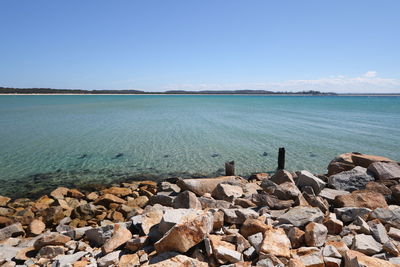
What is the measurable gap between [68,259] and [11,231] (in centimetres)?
379

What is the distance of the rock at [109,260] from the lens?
479 cm

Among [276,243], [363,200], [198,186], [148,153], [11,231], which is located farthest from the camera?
[148,153]

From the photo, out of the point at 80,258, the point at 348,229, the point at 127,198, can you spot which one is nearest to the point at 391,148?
the point at 348,229

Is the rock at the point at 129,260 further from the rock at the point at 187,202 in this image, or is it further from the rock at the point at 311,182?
the rock at the point at 311,182

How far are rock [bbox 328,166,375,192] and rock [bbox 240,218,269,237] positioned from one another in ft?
15.3

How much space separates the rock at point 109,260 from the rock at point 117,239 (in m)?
0.27

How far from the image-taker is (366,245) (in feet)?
15.0

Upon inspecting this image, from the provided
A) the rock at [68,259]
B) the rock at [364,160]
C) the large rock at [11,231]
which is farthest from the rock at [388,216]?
the large rock at [11,231]

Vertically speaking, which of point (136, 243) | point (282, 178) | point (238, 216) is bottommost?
point (136, 243)

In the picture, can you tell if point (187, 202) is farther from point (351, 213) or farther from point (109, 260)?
point (351, 213)

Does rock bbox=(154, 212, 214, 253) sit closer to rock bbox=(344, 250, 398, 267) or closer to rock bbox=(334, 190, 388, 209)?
rock bbox=(344, 250, 398, 267)

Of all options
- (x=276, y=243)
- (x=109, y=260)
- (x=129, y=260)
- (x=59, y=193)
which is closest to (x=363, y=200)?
(x=276, y=243)

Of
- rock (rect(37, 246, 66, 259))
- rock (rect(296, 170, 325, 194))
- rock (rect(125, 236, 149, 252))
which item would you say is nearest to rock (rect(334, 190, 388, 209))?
rock (rect(296, 170, 325, 194))

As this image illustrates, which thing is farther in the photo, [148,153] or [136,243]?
[148,153]
